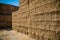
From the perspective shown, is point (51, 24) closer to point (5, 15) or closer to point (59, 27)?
point (59, 27)

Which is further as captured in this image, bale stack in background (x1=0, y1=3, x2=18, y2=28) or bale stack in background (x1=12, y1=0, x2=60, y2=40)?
bale stack in background (x1=0, y1=3, x2=18, y2=28)

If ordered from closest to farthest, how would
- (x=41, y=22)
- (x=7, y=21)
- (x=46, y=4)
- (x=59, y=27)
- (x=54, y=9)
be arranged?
(x=59, y=27), (x=54, y=9), (x=46, y=4), (x=41, y=22), (x=7, y=21)

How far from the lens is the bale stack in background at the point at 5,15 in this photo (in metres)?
9.82

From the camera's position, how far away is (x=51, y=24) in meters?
2.94

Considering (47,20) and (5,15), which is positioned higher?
(5,15)

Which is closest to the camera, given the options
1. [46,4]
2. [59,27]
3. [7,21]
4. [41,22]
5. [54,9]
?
[59,27]

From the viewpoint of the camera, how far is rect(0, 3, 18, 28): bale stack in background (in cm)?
982

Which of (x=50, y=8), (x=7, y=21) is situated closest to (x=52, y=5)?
(x=50, y=8)

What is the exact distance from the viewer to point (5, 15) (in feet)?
33.6

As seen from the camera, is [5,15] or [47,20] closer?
[47,20]

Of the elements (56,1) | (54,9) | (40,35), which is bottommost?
(40,35)

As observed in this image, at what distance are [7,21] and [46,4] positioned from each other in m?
7.41

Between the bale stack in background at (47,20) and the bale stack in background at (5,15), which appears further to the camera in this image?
the bale stack in background at (5,15)

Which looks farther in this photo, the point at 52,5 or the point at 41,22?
the point at 41,22
